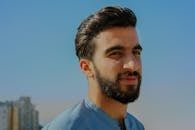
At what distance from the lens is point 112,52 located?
3.34 m

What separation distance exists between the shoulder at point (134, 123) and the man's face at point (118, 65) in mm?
375

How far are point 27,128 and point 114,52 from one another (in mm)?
39797

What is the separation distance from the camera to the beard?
10.9ft

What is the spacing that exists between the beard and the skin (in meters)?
0.01

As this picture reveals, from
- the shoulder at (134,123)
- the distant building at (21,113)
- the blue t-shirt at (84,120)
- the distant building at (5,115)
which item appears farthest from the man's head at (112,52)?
the distant building at (21,113)

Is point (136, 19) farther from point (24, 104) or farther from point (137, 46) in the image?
point (24, 104)

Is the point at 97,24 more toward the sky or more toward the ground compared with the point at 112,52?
more toward the sky

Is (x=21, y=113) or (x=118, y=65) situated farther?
(x=21, y=113)

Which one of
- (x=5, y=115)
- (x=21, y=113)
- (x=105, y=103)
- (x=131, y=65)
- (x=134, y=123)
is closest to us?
(x=131, y=65)

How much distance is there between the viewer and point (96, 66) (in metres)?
3.39

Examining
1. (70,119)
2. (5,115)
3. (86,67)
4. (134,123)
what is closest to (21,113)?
(5,115)

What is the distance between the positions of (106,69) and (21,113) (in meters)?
40.8

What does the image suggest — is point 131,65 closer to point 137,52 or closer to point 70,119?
point 137,52

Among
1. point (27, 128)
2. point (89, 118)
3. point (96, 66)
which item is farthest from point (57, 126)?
point (27, 128)
